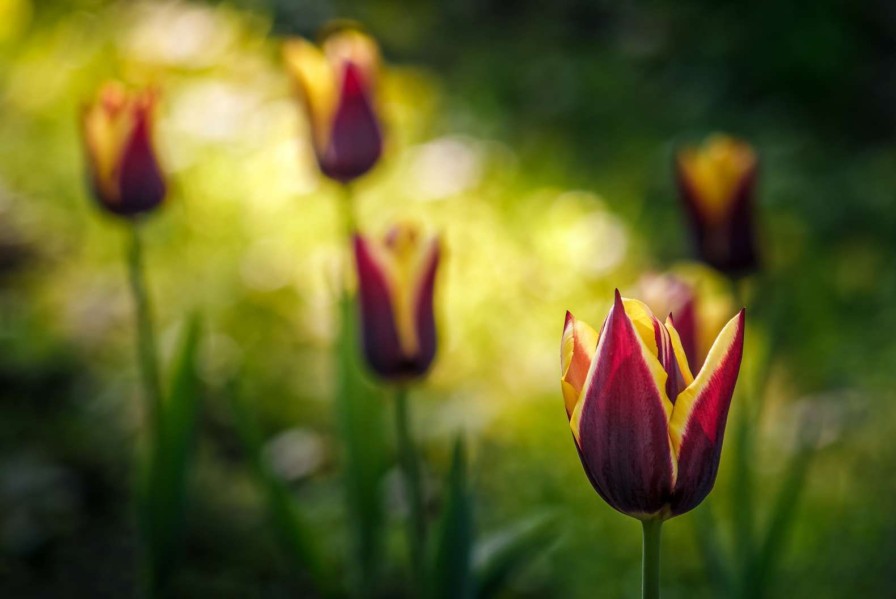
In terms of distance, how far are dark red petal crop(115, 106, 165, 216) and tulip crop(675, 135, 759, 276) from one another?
57cm

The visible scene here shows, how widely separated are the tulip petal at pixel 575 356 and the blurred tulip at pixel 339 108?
63 cm

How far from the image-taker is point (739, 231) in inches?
48.4

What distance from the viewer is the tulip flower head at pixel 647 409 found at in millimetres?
616

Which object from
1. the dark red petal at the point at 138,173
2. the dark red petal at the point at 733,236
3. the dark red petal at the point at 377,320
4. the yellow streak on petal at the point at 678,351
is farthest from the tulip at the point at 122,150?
the yellow streak on petal at the point at 678,351

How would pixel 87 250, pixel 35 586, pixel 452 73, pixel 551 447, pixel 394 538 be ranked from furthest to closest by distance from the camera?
pixel 452 73 → pixel 87 250 → pixel 551 447 → pixel 394 538 → pixel 35 586

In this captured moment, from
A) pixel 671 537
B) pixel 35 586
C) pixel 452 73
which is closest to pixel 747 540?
pixel 671 537

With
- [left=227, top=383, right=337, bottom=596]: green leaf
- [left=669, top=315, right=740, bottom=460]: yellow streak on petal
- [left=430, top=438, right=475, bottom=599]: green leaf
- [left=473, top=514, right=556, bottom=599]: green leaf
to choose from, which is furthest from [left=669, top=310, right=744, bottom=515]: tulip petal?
[left=227, top=383, right=337, bottom=596]: green leaf

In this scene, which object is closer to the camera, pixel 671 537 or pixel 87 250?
pixel 671 537

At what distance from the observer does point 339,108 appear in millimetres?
1231

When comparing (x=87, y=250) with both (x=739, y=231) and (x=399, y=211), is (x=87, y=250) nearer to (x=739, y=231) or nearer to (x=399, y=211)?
(x=399, y=211)

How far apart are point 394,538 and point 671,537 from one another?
426mm

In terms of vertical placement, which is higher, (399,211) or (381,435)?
(399,211)

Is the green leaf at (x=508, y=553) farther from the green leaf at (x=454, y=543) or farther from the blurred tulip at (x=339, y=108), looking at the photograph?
the blurred tulip at (x=339, y=108)

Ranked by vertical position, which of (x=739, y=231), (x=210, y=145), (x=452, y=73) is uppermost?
(x=452, y=73)
